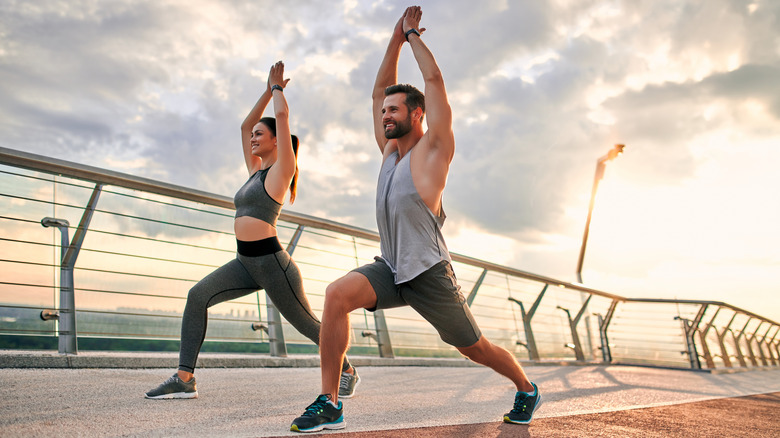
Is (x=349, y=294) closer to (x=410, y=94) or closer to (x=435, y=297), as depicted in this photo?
(x=435, y=297)

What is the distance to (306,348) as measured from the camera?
241 inches

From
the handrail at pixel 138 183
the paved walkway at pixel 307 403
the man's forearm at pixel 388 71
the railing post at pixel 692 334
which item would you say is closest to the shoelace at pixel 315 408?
the paved walkway at pixel 307 403

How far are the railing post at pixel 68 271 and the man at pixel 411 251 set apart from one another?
2553 mm

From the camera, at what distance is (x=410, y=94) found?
300 cm

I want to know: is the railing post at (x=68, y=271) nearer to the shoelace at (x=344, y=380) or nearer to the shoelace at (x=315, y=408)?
the shoelace at (x=344, y=380)

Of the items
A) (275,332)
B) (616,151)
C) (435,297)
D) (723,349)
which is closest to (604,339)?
(723,349)

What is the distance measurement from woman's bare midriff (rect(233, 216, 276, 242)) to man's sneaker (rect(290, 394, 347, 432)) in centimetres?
133

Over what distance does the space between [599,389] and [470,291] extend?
2846 millimetres

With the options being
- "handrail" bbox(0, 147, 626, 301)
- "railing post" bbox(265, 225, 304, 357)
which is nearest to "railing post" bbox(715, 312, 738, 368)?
"handrail" bbox(0, 147, 626, 301)

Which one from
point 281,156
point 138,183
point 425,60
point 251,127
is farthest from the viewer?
point 138,183

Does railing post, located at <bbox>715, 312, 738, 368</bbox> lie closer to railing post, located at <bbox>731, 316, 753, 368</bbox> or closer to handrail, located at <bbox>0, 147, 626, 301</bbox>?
railing post, located at <bbox>731, 316, 753, 368</bbox>

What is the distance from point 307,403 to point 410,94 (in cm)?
187

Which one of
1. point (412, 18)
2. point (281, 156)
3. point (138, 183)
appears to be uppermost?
point (412, 18)

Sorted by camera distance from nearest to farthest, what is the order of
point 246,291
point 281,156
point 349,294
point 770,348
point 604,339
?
point 349,294 < point 281,156 < point 246,291 < point 604,339 < point 770,348
